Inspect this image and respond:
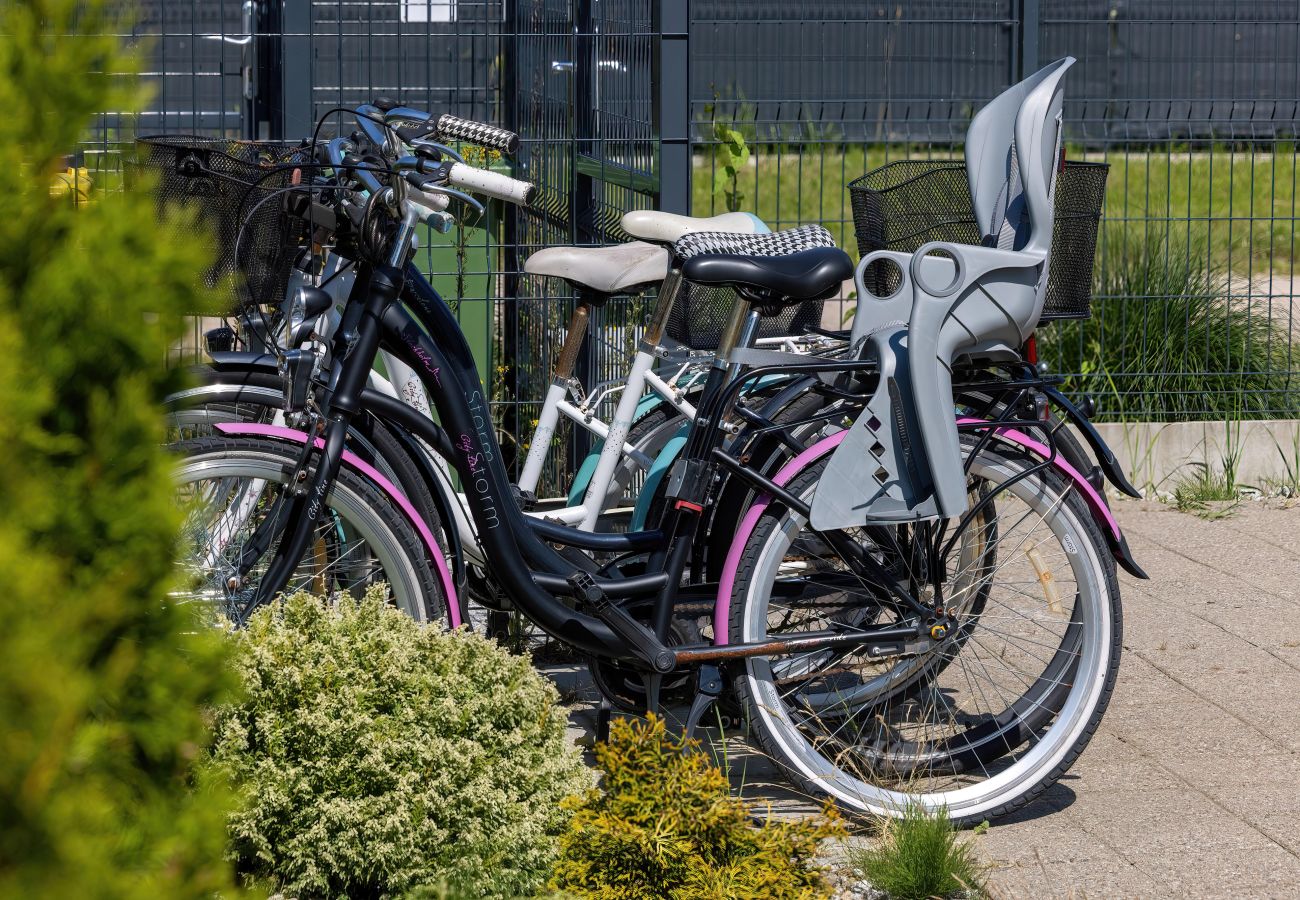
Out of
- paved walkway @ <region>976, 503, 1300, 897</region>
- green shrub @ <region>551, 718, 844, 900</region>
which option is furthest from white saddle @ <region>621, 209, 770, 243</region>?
paved walkway @ <region>976, 503, 1300, 897</region>

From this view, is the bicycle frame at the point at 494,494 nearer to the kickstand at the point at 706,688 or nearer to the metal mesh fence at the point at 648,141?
the kickstand at the point at 706,688

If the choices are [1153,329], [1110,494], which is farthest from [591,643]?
[1153,329]

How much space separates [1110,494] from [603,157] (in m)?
2.87

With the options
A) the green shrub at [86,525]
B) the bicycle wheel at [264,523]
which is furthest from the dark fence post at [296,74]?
the green shrub at [86,525]

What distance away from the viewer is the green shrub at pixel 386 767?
2.64 m

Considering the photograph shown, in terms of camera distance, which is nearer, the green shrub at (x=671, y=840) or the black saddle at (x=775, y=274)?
the green shrub at (x=671, y=840)

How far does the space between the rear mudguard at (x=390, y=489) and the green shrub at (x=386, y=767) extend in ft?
1.15

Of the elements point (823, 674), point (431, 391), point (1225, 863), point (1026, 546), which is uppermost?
point (431, 391)

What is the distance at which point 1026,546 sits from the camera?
3648mm

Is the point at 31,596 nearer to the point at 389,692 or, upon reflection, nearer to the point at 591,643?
the point at 389,692

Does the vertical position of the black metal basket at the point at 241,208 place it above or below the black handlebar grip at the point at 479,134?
below

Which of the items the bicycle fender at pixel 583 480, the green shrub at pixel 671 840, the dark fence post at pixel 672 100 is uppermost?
the dark fence post at pixel 672 100

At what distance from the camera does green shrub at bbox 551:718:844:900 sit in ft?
8.56

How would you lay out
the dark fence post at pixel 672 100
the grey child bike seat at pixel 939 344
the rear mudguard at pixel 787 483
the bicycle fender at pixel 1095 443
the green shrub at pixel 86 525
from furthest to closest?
the dark fence post at pixel 672 100 → the bicycle fender at pixel 1095 443 → the rear mudguard at pixel 787 483 → the grey child bike seat at pixel 939 344 → the green shrub at pixel 86 525
